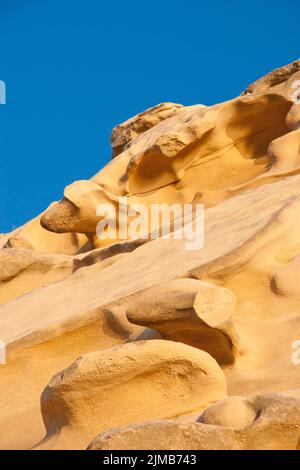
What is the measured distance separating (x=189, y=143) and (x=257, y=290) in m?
3.26

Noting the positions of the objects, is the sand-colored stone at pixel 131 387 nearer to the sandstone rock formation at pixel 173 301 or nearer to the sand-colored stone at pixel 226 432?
the sandstone rock formation at pixel 173 301

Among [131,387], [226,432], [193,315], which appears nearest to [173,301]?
→ [193,315]

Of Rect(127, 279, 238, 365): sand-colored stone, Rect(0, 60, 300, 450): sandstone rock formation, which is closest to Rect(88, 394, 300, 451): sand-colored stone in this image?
Rect(0, 60, 300, 450): sandstone rock formation

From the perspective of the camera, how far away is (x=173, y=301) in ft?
13.3

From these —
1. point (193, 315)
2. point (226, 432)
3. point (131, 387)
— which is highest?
point (193, 315)

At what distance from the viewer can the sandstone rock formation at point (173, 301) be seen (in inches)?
136

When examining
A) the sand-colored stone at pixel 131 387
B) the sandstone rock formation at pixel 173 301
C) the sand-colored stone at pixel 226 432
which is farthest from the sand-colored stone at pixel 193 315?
the sand-colored stone at pixel 226 432

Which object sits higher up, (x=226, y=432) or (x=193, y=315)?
(x=193, y=315)

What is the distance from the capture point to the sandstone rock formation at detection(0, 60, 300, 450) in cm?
345

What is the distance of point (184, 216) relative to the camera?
6.91m

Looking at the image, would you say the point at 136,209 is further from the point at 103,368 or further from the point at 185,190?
the point at 103,368

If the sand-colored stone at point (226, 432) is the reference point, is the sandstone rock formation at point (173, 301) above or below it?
above

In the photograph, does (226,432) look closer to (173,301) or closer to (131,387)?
(131,387)
